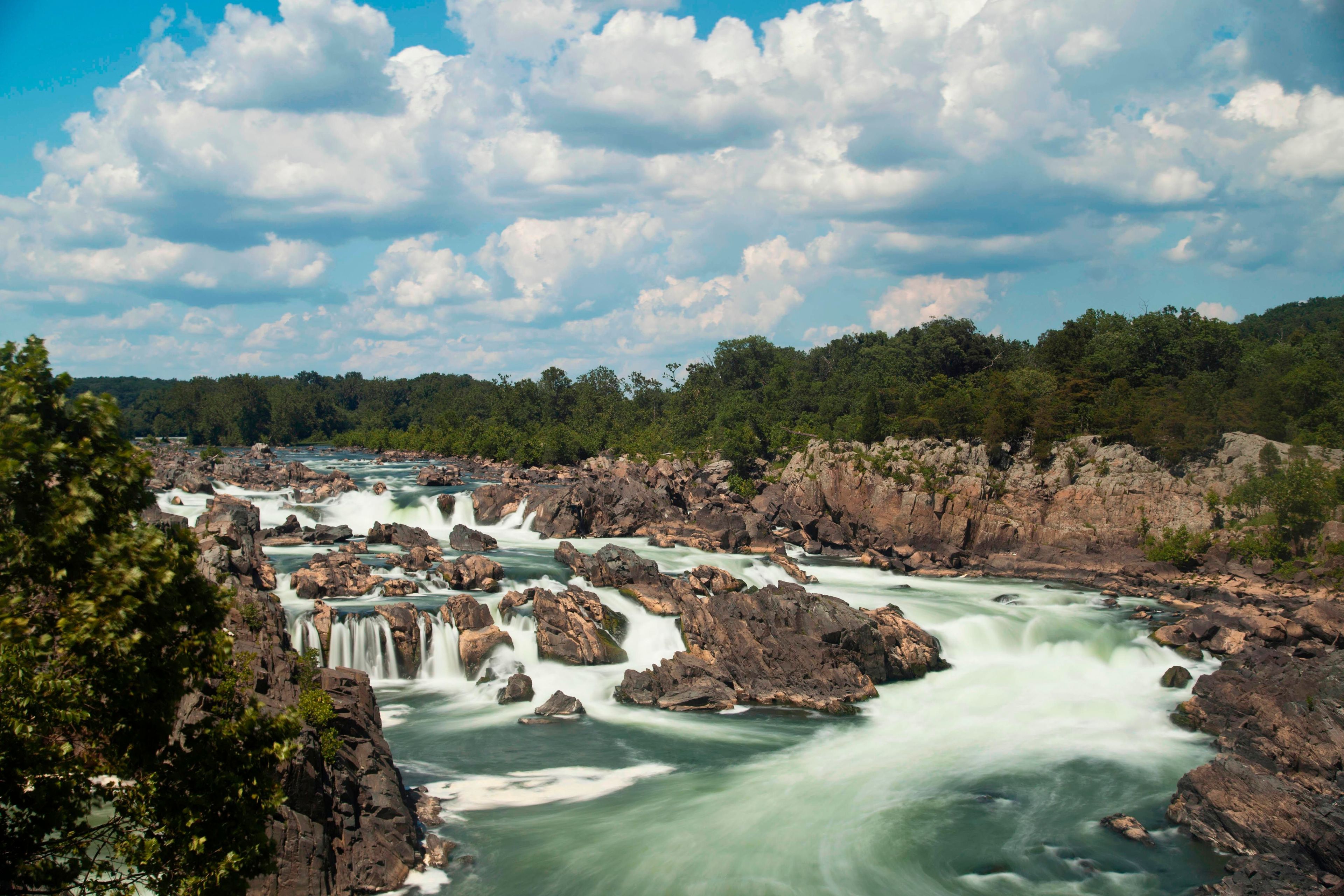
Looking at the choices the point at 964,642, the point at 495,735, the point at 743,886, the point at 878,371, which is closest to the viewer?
the point at 743,886

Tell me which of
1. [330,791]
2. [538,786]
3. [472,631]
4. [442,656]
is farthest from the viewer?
[472,631]

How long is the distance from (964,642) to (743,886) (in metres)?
19.4

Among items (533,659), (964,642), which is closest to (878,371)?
(964,642)

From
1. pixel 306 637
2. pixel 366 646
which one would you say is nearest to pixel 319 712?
pixel 306 637

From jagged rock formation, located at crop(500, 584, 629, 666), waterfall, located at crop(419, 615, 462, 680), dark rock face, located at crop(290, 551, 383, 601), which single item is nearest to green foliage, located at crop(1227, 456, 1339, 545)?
jagged rock formation, located at crop(500, 584, 629, 666)

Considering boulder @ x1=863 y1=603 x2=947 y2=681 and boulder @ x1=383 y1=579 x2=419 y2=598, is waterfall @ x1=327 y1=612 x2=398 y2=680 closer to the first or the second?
boulder @ x1=383 y1=579 x2=419 y2=598

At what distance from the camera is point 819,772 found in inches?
930

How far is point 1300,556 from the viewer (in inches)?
1714

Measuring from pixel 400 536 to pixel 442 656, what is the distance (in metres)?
18.2

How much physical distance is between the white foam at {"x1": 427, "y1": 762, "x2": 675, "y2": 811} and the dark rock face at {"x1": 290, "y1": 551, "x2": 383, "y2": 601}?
13.4 meters

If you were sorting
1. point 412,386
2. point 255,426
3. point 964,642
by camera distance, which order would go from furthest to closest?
1. point 412,386
2. point 255,426
3. point 964,642

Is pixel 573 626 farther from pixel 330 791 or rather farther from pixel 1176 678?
pixel 1176 678

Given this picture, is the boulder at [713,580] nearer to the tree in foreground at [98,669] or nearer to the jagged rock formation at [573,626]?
the jagged rock formation at [573,626]

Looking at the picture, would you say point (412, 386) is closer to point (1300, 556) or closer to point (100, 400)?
point (1300, 556)
